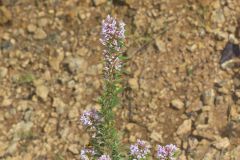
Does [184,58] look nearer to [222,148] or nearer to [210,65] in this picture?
[210,65]

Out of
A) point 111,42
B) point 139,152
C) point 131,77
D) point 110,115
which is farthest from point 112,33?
point 131,77

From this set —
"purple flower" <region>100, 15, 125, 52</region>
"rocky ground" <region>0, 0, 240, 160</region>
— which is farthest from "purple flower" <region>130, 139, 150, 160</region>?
"rocky ground" <region>0, 0, 240, 160</region>

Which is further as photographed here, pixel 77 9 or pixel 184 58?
pixel 77 9

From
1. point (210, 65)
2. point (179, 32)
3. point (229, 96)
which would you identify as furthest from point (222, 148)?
point (179, 32)

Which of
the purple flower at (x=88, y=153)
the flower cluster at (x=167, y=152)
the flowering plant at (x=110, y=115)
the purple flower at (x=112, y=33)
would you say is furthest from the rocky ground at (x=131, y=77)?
the purple flower at (x=112, y=33)

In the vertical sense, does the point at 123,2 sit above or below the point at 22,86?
above

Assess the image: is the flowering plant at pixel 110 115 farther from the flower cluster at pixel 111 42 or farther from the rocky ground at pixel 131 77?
the rocky ground at pixel 131 77

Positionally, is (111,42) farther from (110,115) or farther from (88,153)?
(88,153)
